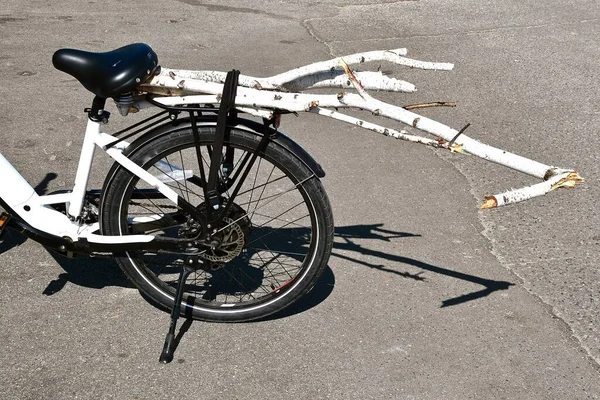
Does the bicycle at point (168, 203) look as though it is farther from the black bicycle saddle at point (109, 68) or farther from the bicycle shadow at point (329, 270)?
the bicycle shadow at point (329, 270)

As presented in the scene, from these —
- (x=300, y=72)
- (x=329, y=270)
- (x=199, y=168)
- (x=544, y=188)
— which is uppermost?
(x=300, y=72)

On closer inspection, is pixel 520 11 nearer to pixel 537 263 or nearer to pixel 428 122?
pixel 537 263

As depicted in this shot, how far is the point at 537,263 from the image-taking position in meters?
4.46

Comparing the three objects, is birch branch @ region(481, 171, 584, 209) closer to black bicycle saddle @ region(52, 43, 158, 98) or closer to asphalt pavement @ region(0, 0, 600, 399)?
asphalt pavement @ region(0, 0, 600, 399)

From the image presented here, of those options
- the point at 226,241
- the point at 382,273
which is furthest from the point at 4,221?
the point at 382,273

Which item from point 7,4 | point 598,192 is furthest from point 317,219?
point 7,4

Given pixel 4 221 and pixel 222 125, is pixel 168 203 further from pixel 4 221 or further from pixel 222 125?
pixel 222 125

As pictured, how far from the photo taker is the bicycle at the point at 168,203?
335 cm

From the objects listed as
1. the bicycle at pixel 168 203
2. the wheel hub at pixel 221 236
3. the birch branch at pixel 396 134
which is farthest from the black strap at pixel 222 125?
the birch branch at pixel 396 134

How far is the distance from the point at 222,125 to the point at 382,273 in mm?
1482

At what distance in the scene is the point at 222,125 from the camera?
3.31 meters

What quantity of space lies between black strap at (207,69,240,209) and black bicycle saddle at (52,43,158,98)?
0.36 metres

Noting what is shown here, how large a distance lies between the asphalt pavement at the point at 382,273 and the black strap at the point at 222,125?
73 cm

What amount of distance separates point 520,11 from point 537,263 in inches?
238
